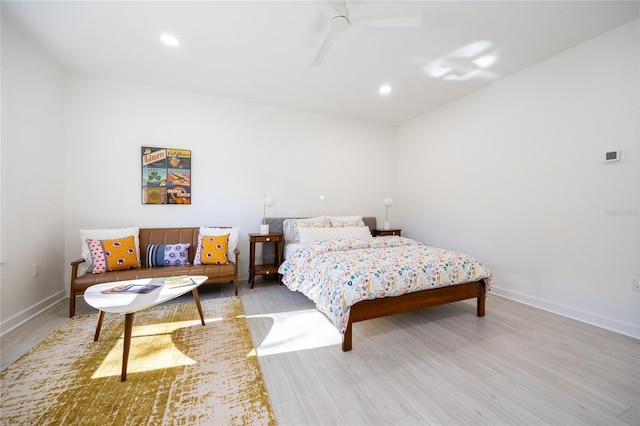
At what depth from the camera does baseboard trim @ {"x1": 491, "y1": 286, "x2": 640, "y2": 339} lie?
7.61 ft

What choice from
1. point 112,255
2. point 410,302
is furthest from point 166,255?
point 410,302

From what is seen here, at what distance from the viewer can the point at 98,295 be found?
6.31 ft

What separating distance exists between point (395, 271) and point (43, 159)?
154 inches

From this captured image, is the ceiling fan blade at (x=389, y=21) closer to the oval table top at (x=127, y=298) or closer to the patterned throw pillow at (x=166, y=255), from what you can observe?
the oval table top at (x=127, y=298)

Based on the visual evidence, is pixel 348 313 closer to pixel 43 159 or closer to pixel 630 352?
pixel 630 352

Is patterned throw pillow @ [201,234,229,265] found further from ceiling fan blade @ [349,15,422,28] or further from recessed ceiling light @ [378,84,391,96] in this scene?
recessed ceiling light @ [378,84,391,96]

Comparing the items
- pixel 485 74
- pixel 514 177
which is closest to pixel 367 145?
pixel 485 74

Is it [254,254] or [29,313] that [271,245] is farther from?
[29,313]

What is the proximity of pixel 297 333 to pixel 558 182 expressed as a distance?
3.26 meters

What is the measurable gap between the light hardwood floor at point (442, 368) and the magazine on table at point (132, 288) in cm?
74

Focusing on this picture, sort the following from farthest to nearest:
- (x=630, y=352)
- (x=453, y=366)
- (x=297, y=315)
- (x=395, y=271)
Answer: (x=297, y=315)
(x=395, y=271)
(x=630, y=352)
(x=453, y=366)

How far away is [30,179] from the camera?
2.59 metres

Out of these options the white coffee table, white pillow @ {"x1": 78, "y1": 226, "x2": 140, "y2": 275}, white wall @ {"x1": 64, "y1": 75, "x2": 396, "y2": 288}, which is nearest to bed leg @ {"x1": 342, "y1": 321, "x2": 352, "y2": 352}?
the white coffee table

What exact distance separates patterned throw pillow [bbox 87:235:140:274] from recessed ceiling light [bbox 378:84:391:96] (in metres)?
3.85
